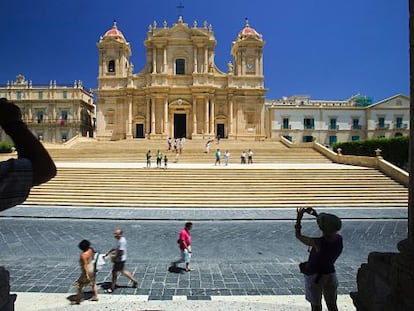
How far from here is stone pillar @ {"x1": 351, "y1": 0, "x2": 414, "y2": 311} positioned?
2.57m

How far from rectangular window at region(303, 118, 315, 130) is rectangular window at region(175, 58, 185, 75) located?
19.3 metres

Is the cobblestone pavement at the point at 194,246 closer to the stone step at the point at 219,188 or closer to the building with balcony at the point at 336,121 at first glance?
the stone step at the point at 219,188

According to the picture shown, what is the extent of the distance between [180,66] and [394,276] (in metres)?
45.4

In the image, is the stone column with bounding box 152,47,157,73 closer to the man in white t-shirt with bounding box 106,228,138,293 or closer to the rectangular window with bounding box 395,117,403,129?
the rectangular window with bounding box 395,117,403,129

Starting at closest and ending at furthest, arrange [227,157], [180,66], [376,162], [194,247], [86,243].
Answer: [86,243]
[194,247]
[376,162]
[227,157]
[180,66]

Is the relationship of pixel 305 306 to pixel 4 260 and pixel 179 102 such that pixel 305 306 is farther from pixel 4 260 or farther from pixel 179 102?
pixel 179 102

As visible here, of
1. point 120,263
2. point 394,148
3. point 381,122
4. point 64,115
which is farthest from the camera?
point 64,115

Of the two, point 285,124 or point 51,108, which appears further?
point 51,108

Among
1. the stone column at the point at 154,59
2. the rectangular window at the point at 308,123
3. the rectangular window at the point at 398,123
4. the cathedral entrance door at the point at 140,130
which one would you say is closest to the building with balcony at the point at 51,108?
the cathedral entrance door at the point at 140,130

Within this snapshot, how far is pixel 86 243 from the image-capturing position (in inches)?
224

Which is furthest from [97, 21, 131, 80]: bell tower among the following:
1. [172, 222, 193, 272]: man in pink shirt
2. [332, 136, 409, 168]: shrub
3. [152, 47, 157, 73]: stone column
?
[172, 222, 193, 272]: man in pink shirt

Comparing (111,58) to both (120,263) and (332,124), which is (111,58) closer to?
(332,124)

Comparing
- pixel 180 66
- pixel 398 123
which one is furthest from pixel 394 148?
pixel 180 66

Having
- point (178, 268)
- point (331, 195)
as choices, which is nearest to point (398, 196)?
point (331, 195)
